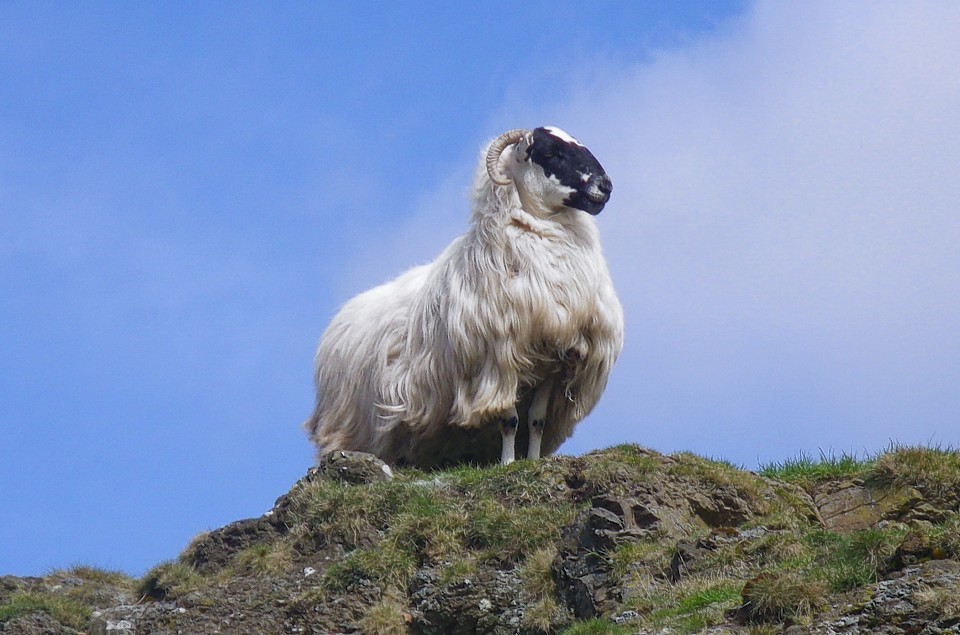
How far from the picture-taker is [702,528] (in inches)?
506

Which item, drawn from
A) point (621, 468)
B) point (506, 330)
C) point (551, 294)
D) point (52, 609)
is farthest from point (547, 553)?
point (52, 609)

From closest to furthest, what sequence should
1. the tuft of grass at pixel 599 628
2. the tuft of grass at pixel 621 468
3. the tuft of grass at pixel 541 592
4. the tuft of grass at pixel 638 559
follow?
the tuft of grass at pixel 599 628 < the tuft of grass at pixel 638 559 < the tuft of grass at pixel 541 592 < the tuft of grass at pixel 621 468

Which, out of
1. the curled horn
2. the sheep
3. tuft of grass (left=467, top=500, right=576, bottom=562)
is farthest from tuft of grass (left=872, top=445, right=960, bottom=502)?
the curled horn

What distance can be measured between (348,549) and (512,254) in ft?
11.3

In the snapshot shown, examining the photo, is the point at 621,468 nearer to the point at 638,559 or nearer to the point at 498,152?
the point at 638,559

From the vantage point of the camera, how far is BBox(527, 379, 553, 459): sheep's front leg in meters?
15.6

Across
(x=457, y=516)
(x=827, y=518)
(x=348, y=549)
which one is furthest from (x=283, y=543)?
(x=827, y=518)

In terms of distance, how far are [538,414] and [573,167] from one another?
248 centimetres

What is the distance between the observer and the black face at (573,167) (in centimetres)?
1562

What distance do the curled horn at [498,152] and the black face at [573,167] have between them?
8.8 inches

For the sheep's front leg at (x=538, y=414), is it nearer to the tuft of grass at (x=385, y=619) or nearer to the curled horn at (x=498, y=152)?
the curled horn at (x=498, y=152)

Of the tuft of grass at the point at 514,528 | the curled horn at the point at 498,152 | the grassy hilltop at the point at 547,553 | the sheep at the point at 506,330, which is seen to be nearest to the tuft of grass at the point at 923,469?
the grassy hilltop at the point at 547,553

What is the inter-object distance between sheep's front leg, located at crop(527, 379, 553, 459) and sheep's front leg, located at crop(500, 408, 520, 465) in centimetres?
31

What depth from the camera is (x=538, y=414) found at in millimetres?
15586
